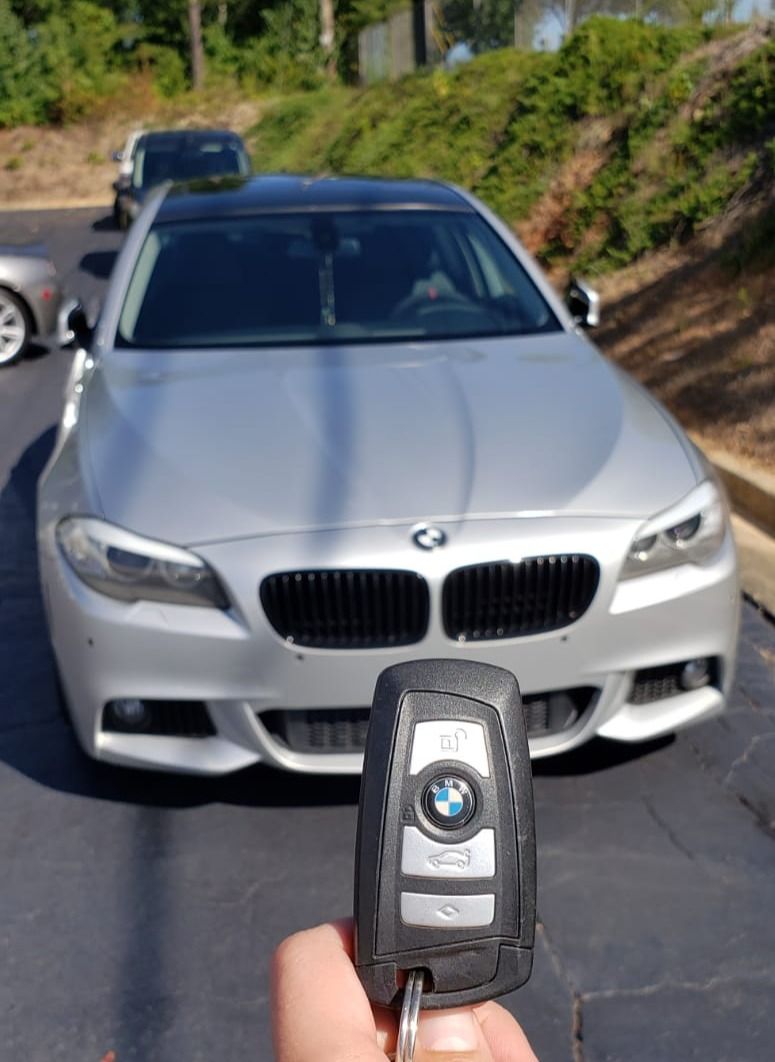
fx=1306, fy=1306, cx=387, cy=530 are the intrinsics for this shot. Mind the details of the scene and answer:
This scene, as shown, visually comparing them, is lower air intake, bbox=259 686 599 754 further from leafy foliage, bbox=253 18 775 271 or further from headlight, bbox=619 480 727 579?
leafy foliage, bbox=253 18 775 271

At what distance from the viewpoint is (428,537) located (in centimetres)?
338

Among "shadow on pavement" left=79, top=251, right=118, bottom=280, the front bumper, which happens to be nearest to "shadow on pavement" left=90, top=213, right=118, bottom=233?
"shadow on pavement" left=79, top=251, right=118, bottom=280

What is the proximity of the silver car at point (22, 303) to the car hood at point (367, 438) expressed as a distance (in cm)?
656

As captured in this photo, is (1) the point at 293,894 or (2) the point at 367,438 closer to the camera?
(1) the point at 293,894

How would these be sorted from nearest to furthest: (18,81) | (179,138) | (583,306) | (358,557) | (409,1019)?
(409,1019)
(358,557)
(583,306)
(179,138)
(18,81)

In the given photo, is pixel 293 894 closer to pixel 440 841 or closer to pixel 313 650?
pixel 313 650

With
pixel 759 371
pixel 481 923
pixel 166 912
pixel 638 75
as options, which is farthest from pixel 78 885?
pixel 638 75

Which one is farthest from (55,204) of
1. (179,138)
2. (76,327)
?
(76,327)

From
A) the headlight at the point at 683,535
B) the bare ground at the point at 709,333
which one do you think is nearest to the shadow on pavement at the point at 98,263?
the bare ground at the point at 709,333

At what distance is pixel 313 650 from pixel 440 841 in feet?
7.40

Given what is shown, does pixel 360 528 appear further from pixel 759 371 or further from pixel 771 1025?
pixel 759 371

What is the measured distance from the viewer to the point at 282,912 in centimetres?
330

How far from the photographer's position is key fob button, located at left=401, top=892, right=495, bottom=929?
44.2 inches

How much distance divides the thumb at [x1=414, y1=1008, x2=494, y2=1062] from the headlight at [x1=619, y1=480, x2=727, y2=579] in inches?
95.1
